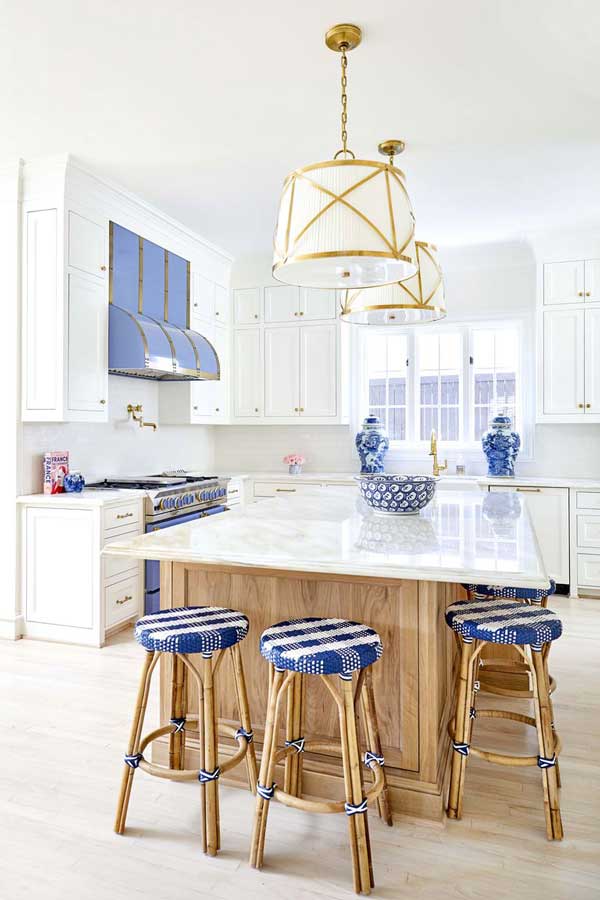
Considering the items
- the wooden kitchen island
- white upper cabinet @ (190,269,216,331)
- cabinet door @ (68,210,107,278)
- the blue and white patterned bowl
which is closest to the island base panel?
→ the wooden kitchen island

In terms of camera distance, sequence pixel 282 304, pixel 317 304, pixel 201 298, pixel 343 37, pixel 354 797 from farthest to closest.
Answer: pixel 282 304 < pixel 317 304 < pixel 201 298 < pixel 343 37 < pixel 354 797

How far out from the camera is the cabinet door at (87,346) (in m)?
3.91

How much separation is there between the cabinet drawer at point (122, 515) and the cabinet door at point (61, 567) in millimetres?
89

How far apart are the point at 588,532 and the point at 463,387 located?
1.65 metres

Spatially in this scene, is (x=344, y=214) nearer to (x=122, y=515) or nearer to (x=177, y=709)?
(x=177, y=709)

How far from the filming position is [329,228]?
6.64ft

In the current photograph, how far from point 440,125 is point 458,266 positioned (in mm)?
2359

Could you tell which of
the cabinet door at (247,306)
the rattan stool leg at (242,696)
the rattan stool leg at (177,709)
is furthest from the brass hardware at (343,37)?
the cabinet door at (247,306)

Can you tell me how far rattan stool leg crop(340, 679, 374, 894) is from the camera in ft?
5.68

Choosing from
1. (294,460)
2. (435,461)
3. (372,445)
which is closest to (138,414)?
(294,460)

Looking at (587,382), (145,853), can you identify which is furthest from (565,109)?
(145,853)

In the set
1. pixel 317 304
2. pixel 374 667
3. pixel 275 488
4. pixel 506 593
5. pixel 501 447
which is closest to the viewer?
pixel 374 667

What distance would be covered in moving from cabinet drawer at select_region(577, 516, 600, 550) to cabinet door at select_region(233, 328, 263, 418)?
2.88 meters

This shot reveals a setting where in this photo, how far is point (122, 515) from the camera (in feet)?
12.8
